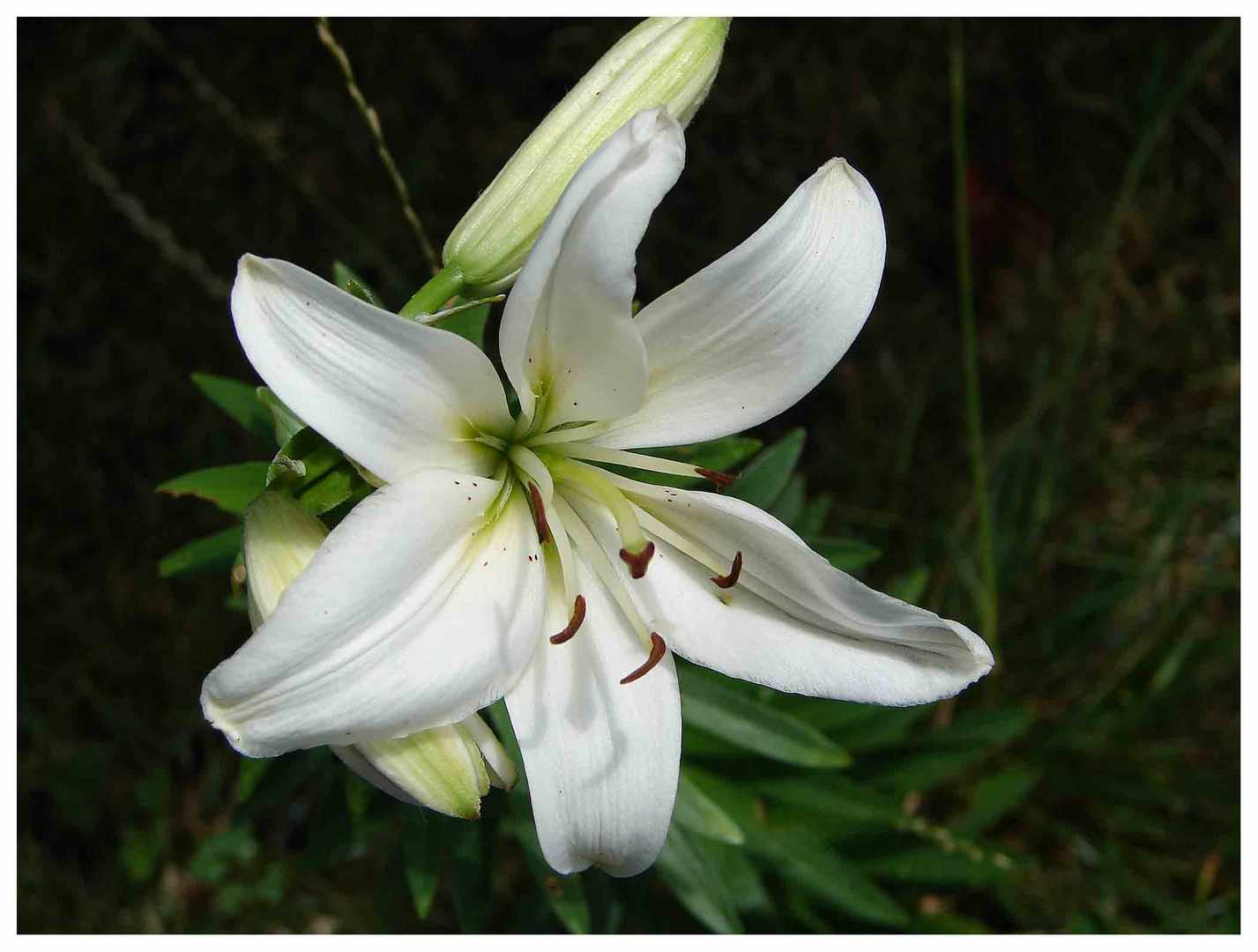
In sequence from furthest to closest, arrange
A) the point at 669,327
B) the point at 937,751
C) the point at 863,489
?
1. the point at 863,489
2. the point at 937,751
3. the point at 669,327

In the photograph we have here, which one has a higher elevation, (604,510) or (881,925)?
(604,510)

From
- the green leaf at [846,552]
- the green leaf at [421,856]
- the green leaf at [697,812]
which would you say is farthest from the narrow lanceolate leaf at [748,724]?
the green leaf at [421,856]

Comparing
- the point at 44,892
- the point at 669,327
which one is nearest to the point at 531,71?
the point at 669,327

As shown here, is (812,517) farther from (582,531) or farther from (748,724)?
(582,531)

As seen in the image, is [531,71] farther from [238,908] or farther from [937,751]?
[238,908]

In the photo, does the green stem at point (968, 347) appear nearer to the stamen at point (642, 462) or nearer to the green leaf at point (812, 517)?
the green leaf at point (812, 517)

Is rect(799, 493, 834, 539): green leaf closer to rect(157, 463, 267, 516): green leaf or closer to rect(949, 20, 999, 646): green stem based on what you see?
rect(949, 20, 999, 646): green stem
